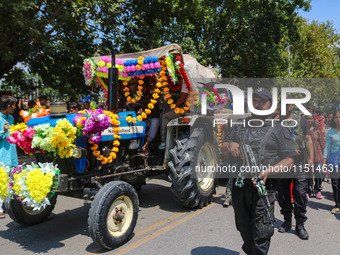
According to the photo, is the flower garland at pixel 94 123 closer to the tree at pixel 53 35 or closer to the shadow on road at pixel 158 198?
the shadow on road at pixel 158 198

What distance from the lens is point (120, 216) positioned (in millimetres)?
4184

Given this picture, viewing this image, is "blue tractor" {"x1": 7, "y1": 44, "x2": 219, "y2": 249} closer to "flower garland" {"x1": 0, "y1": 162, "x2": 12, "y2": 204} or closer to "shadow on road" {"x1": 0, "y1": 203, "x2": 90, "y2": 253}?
"shadow on road" {"x1": 0, "y1": 203, "x2": 90, "y2": 253}

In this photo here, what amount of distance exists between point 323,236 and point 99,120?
3.62 metres

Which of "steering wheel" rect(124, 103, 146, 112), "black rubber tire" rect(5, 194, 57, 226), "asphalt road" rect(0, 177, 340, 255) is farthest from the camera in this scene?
"steering wheel" rect(124, 103, 146, 112)

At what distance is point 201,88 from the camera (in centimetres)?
721

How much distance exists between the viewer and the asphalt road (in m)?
4.11

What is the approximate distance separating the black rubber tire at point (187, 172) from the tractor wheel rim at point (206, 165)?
233 mm

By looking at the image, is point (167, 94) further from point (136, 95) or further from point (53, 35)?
point (53, 35)

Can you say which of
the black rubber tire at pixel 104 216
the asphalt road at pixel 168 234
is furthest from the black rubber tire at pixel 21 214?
the black rubber tire at pixel 104 216

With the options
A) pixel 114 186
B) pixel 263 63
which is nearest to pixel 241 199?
pixel 114 186

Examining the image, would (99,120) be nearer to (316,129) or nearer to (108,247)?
(108,247)

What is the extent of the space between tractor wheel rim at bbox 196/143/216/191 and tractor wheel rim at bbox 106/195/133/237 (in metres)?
1.86

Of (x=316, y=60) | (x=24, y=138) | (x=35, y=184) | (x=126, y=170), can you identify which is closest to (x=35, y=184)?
(x=35, y=184)

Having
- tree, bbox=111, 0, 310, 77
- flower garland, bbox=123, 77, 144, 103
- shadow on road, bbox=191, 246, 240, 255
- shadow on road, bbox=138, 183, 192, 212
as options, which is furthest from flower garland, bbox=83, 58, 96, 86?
tree, bbox=111, 0, 310, 77
